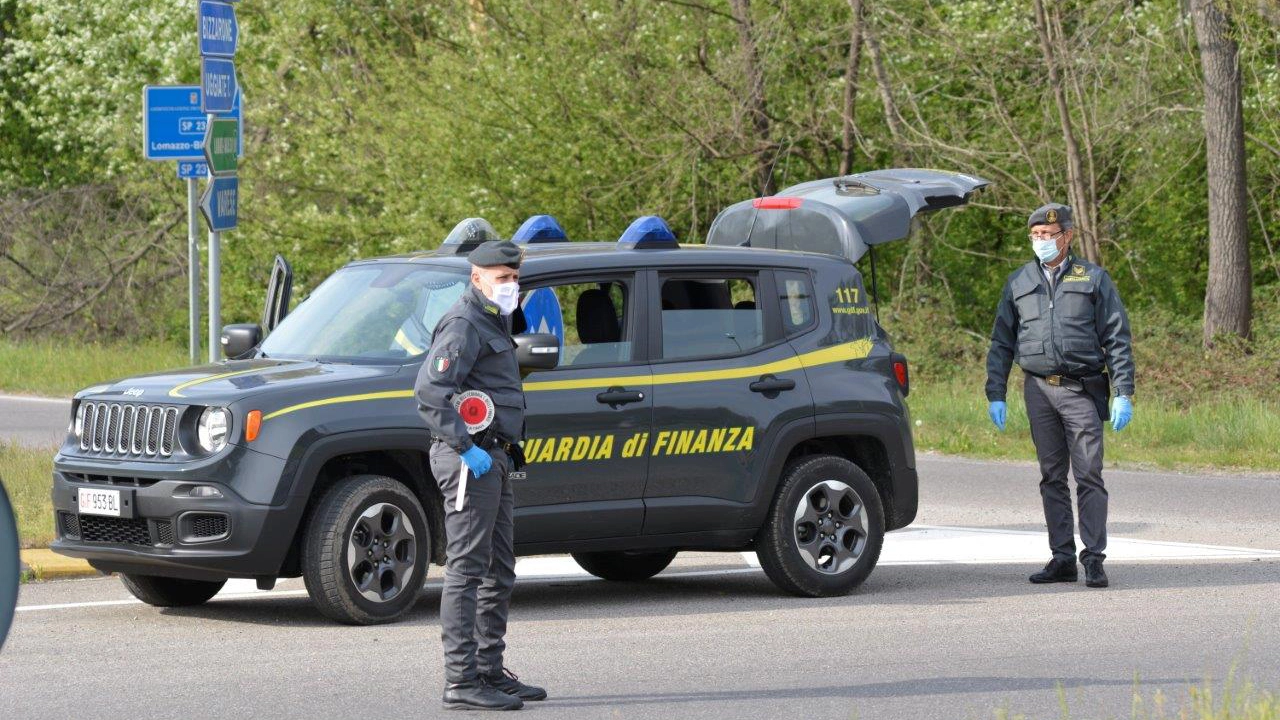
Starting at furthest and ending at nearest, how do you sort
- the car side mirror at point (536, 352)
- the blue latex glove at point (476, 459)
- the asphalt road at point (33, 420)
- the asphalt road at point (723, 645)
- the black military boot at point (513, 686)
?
the asphalt road at point (33, 420)
the car side mirror at point (536, 352)
the asphalt road at point (723, 645)
the black military boot at point (513, 686)
the blue latex glove at point (476, 459)

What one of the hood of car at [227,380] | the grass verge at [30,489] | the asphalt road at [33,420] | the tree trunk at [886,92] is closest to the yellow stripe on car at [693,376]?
the hood of car at [227,380]

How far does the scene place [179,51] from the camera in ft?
100

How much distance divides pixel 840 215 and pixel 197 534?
453cm

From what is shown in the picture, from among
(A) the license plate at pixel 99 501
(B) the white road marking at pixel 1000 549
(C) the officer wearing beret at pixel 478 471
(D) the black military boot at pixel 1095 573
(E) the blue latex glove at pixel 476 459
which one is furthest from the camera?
(B) the white road marking at pixel 1000 549

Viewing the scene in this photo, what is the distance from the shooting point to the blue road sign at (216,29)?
13.1 metres

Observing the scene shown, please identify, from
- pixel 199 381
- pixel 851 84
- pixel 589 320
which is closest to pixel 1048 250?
pixel 589 320

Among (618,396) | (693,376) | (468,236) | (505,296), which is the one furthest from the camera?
(468,236)

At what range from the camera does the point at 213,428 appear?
820 cm

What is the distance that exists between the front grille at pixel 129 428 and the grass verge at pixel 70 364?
1517cm

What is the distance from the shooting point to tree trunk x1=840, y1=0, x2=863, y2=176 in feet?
81.4

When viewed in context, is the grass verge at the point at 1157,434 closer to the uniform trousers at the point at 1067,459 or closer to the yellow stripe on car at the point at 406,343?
the uniform trousers at the point at 1067,459

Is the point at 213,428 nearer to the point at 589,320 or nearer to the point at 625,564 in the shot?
the point at 589,320

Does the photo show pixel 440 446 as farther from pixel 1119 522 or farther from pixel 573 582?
pixel 1119 522

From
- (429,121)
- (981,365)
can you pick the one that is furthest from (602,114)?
(981,365)
